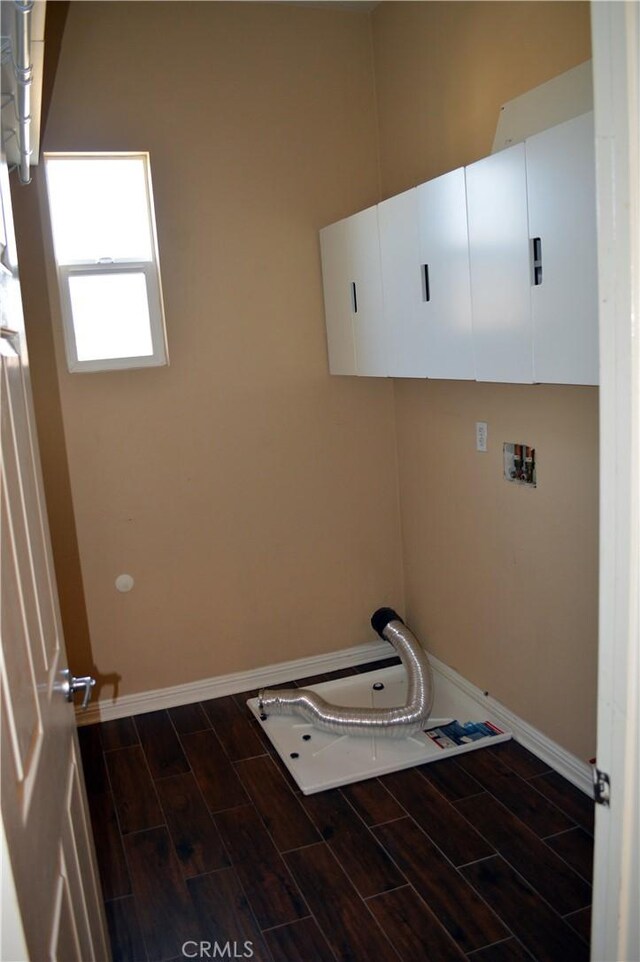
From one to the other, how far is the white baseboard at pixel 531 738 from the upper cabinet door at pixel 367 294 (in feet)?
4.71

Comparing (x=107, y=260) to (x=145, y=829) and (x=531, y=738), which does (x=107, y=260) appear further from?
(x=531, y=738)

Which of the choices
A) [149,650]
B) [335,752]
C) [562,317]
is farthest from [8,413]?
[149,650]

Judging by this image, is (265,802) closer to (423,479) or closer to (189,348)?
(423,479)

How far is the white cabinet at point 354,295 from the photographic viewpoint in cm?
322

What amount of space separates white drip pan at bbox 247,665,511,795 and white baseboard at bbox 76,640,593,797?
0.05 m

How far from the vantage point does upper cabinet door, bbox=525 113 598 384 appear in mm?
1993

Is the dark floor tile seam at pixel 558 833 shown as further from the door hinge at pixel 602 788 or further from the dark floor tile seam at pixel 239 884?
the door hinge at pixel 602 788

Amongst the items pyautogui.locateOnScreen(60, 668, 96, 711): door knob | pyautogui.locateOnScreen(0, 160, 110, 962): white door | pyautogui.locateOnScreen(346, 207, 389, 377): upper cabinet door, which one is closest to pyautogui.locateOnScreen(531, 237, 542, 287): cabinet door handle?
pyautogui.locateOnScreen(346, 207, 389, 377): upper cabinet door

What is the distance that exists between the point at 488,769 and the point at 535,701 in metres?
0.32

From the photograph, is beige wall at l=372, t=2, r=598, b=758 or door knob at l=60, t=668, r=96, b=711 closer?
door knob at l=60, t=668, r=96, b=711

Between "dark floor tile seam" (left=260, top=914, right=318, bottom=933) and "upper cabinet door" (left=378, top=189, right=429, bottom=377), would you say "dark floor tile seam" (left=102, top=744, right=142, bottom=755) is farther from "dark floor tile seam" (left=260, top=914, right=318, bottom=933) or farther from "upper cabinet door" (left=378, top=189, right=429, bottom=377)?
"upper cabinet door" (left=378, top=189, right=429, bottom=377)

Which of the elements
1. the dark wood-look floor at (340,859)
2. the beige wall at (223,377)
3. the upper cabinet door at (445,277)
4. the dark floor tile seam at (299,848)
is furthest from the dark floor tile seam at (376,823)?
the upper cabinet door at (445,277)

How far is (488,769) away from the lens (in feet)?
9.72

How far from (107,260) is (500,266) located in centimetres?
186
